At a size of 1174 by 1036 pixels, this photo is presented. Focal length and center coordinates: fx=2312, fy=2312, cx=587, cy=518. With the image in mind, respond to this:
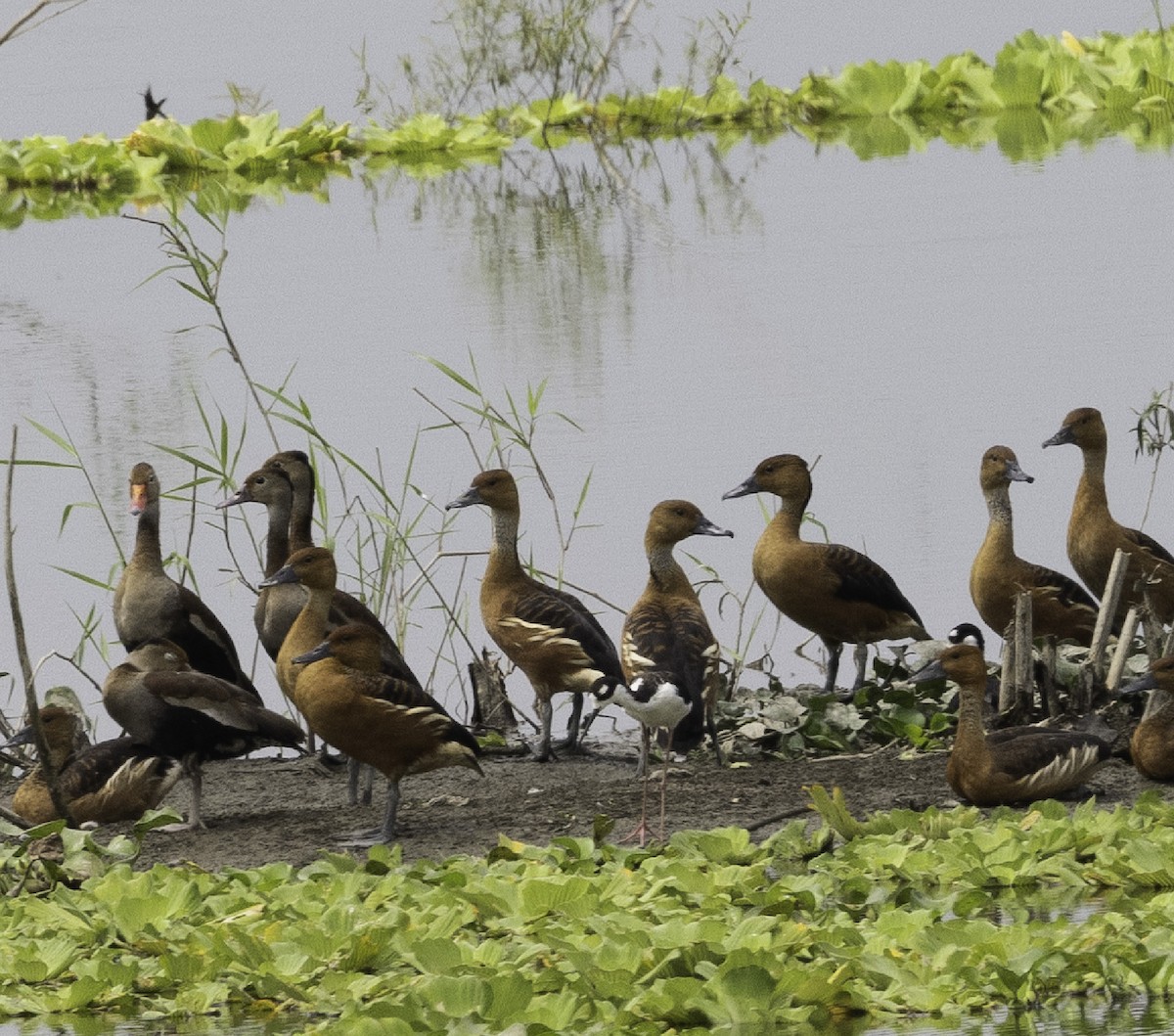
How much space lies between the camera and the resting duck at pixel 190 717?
7562 millimetres

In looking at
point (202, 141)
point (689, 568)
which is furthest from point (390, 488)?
point (202, 141)

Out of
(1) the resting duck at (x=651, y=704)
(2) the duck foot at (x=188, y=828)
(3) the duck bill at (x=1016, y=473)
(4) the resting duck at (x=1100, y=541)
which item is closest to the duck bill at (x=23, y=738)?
(2) the duck foot at (x=188, y=828)

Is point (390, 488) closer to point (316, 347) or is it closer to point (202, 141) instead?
point (316, 347)

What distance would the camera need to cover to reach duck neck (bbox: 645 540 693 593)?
872 centimetres

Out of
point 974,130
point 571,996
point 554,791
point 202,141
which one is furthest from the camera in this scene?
point 974,130

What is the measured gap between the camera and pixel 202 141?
27984 mm

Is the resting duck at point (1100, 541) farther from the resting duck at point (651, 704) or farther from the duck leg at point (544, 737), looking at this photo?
the resting duck at point (651, 704)

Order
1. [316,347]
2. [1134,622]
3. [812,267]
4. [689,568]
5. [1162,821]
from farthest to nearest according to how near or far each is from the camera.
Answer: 1. [812,267]
2. [316,347]
3. [689,568]
4. [1134,622]
5. [1162,821]

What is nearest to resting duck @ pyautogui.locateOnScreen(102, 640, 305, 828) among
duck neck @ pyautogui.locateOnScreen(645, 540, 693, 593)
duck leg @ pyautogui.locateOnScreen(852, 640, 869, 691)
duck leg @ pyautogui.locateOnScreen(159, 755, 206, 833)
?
duck leg @ pyautogui.locateOnScreen(159, 755, 206, 833)

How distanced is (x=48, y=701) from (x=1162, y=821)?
14.2 feet

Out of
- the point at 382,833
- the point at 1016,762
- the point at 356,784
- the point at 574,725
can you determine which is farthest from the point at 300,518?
the point at 1016,762

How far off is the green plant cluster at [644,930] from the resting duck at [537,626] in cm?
232

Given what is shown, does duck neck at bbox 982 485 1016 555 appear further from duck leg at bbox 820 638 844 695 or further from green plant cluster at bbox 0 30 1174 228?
green plant cluster at bbox 0 30 1174 228

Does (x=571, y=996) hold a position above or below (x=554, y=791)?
above
